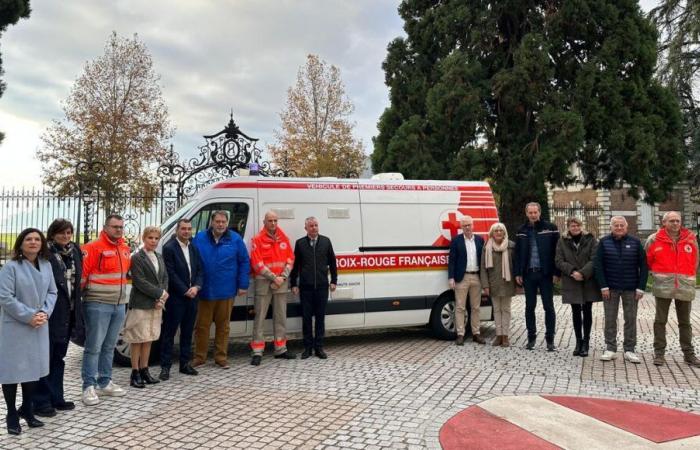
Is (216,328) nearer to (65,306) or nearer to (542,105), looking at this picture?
(65,306)

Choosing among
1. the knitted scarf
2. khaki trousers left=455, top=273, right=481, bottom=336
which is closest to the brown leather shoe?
the knitted scarf

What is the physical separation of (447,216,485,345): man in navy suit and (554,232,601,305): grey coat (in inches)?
49.8

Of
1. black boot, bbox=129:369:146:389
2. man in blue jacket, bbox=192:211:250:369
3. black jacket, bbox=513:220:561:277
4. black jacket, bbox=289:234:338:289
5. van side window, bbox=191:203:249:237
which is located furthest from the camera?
black jacket, bbox=513:220:561:277

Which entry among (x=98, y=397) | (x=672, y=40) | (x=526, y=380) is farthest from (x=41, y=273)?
(x=672, y=40)

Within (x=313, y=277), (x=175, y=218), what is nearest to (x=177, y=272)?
(x=175, y=218)

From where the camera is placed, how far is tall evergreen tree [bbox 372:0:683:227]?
633 inches

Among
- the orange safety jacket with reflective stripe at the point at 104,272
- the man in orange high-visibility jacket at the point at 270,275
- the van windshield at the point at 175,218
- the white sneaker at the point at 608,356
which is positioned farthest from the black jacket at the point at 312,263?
the white sneaker at the point at 608,356

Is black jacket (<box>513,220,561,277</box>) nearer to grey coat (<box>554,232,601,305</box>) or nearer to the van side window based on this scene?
grey coat (<box>554,232,601,305</box>)

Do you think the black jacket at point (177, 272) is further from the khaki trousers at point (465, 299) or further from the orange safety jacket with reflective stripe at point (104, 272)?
the khaki trousers at point (465, 299)

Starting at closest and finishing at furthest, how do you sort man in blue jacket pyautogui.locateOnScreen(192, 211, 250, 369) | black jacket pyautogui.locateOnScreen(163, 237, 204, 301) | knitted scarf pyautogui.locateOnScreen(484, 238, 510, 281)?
black jacket pyautogui.locateOnScreen(163, 237, 204, 301) < man in blue jacket pyautogui.locateOnScreen(192, 211, 250, 369) < knitted scarf pyautogui.locateOnScreen(484, 238, 510, 281)

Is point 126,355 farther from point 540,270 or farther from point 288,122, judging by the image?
point 288,122

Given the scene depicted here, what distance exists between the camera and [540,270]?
7621 millimetres

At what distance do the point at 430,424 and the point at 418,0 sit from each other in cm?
1766

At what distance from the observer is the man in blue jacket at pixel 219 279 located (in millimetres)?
6516
